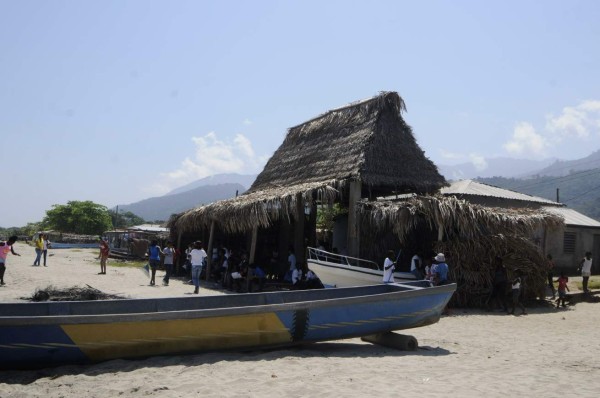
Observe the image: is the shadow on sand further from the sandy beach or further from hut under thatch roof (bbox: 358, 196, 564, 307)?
hut under thatch roof (bbox: 358, 196, 564, 307)

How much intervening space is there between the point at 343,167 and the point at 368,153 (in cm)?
84

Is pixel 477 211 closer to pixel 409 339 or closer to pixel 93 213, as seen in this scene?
pixel 409 339

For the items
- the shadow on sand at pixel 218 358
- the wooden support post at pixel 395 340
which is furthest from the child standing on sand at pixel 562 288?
the wooden support post at pixel 395 340

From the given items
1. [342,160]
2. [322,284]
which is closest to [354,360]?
[322,284]

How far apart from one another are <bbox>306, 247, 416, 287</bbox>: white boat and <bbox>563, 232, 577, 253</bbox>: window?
13.5 m

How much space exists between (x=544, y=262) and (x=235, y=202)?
9.04 meters

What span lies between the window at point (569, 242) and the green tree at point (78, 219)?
158ft

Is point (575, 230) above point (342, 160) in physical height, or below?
below

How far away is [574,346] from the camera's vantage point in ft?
26.9

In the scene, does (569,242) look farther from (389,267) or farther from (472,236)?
(389,267)

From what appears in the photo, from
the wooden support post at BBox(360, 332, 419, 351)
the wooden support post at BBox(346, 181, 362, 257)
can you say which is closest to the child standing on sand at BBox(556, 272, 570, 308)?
the wooden support post at BBox(346, 181, 362, 257)

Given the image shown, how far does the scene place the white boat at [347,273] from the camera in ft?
39.3

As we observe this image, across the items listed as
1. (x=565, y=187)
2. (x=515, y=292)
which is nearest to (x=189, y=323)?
(x=515, y=292)

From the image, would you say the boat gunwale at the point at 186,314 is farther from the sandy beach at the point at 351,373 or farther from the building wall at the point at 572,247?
the building wall at the point at 572,247
